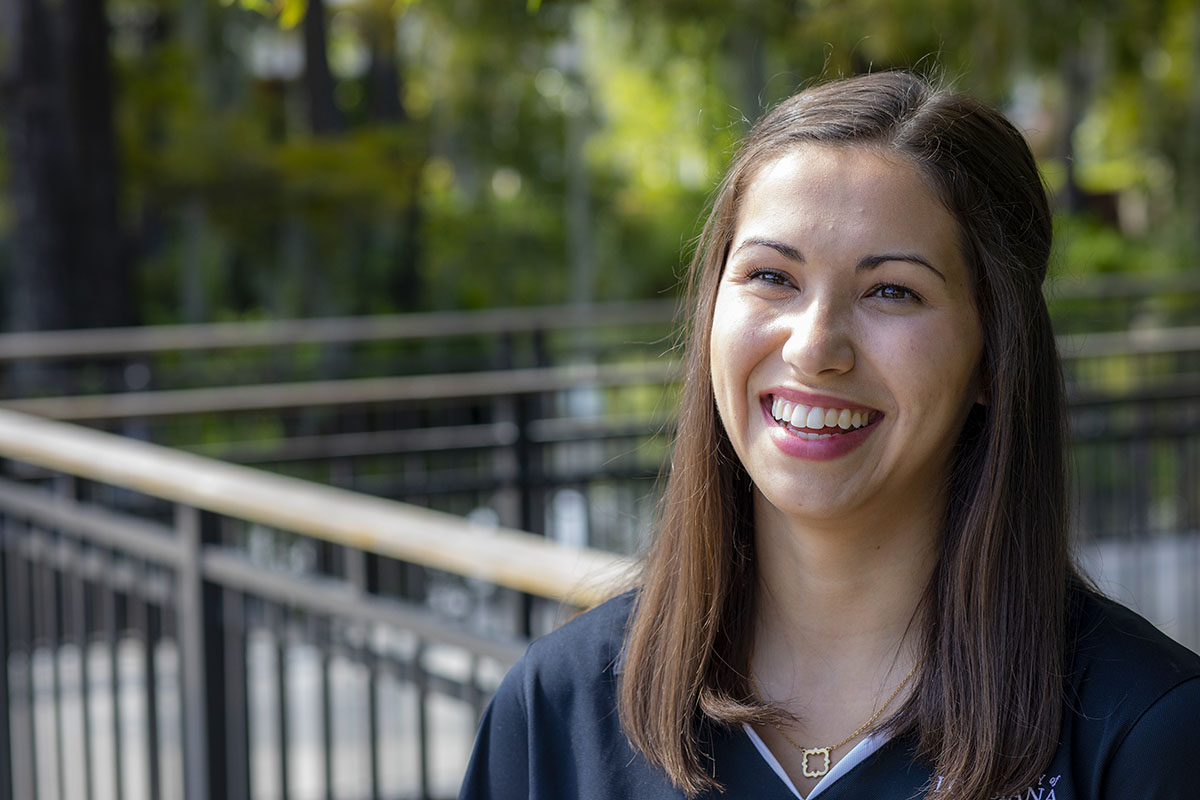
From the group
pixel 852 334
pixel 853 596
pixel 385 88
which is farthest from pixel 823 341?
pixel 385 88

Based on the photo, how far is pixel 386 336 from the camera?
8406 millimetres

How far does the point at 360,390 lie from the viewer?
5.28m

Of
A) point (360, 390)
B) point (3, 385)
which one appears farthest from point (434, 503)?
point (3, 385)

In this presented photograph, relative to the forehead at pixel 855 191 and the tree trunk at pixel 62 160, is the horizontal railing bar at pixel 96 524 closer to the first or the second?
the forehead at pixel 855 191

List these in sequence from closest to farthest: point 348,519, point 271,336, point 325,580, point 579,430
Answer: point 348,519
point 325,580
point 579,430
point 271,336

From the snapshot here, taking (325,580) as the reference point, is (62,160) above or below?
above

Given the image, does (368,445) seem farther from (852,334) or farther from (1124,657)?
(1124,657)

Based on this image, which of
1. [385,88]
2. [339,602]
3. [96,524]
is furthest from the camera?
[385,88]

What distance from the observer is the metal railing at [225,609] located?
2.37 metres

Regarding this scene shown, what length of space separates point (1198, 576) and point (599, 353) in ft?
14.3

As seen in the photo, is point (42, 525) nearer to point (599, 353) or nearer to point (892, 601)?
point (892, 601)

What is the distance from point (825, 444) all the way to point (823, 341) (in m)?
0.10

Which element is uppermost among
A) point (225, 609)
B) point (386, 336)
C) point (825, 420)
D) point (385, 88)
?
point (385, 88)

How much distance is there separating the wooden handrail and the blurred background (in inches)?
0.4
